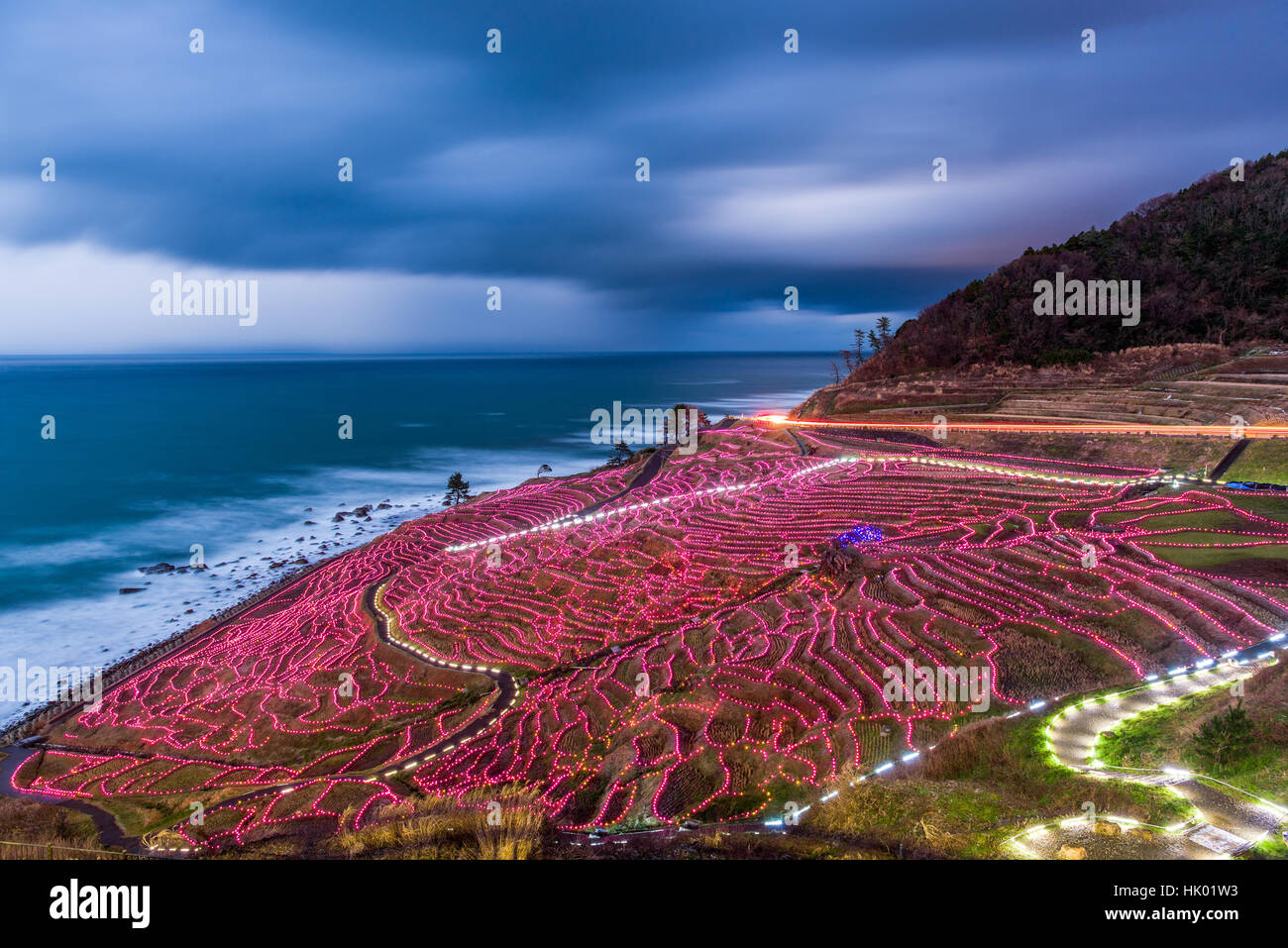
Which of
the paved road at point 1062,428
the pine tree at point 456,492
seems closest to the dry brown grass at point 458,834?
the paved road at point 1062,428

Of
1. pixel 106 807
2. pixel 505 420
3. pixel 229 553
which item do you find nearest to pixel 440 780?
pixel 106 807

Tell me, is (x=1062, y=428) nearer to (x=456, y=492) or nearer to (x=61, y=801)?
(x=456, y=492)

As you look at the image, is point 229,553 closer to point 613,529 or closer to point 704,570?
point 613,529

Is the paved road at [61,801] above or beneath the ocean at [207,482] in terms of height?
beneath

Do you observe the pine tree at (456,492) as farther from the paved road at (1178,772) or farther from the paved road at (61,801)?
the paved road at (1178,772)

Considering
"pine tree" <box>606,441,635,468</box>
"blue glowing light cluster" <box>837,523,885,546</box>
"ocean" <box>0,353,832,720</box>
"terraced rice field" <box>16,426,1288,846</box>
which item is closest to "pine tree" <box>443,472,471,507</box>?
"ocean" <box>0,353,832,720</box>

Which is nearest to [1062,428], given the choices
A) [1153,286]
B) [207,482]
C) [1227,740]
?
[1153,286]
